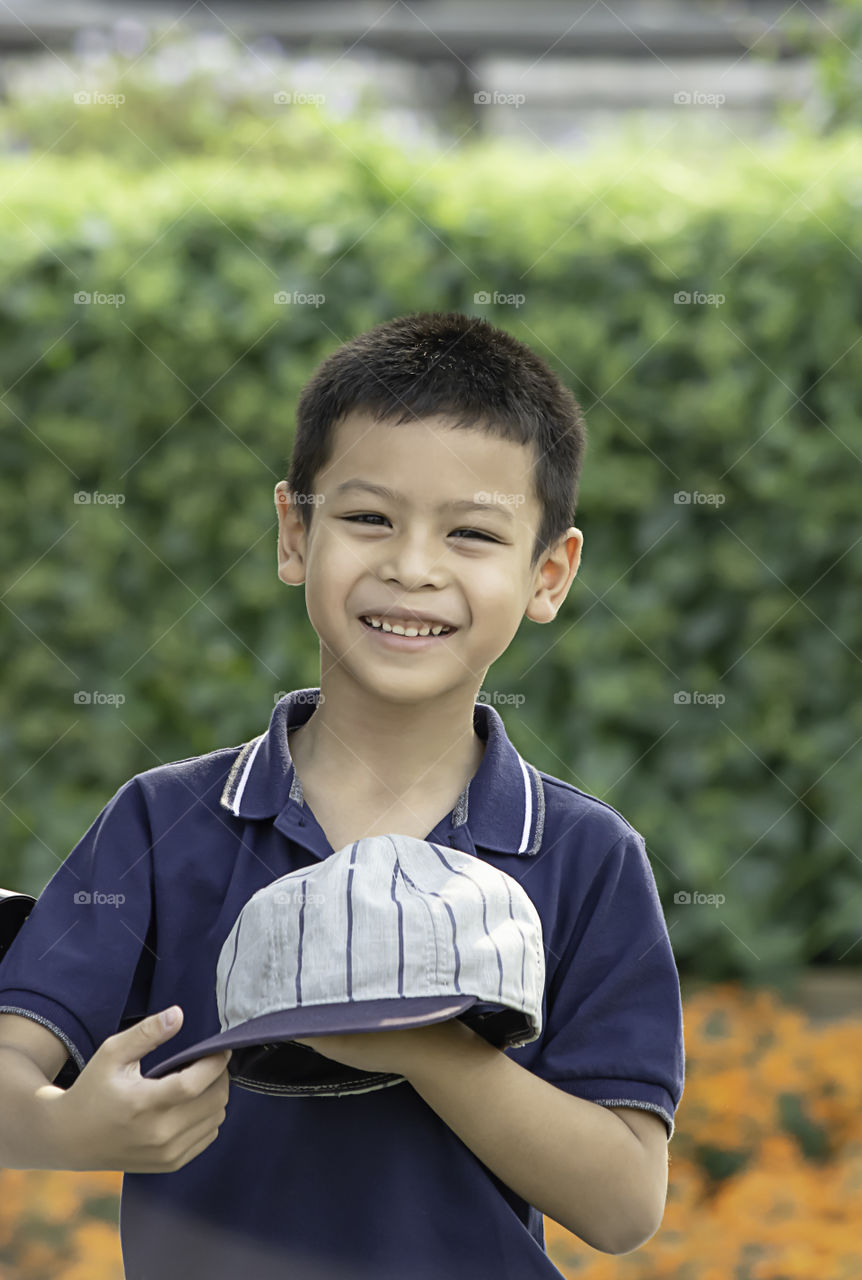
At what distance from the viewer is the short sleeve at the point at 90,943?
4.00 ft

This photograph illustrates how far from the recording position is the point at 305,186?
11.9 ft

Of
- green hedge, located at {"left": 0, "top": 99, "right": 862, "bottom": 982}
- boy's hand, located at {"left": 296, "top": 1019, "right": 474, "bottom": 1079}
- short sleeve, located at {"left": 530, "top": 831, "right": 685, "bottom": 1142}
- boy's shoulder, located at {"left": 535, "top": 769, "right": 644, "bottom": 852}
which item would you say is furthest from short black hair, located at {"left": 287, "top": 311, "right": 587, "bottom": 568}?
green hedge, located at {"left": 0, "top": 99, "right": 862, "bottom": 982}

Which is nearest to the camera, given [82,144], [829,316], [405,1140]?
[405,1140]

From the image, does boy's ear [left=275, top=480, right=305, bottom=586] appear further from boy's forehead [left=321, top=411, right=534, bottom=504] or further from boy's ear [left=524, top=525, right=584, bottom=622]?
boy's ear [left=524, top=525, right=584, bottom=622]

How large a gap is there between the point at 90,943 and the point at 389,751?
13.8 inches

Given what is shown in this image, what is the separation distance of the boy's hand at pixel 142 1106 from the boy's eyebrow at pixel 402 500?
522mm

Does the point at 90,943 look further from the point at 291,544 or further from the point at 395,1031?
the point at 291,544

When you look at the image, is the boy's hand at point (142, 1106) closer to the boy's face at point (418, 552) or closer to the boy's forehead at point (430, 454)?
the boy's face at point (418, 552)

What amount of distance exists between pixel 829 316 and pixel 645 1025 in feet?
8.67

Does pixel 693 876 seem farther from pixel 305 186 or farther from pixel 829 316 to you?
pixel 305 186

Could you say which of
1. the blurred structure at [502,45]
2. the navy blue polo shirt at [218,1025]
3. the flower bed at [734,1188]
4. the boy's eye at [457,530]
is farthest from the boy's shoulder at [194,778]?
the blurred structure at [502,45]

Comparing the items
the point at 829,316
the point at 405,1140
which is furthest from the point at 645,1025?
the point at 829,316

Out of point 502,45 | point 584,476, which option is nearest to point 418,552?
point 584,476

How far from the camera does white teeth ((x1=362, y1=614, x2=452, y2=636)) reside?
133cm
